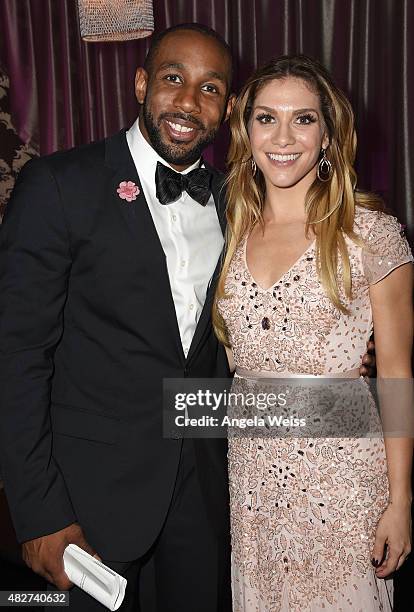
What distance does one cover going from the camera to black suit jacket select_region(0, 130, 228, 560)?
1713 mm

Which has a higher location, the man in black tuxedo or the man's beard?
the man's beard

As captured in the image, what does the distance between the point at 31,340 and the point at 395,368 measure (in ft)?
2.85

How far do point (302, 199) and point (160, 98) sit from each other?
46 cm

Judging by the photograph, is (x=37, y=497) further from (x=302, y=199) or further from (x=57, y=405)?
(x=302, y=199)

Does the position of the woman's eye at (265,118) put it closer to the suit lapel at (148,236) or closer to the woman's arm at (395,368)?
the suit lapel at (148,236)

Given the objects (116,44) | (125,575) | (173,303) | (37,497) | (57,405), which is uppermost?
(116,44)

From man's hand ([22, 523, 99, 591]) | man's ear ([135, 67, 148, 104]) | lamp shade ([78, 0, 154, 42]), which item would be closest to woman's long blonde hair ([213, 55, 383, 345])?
man's ear ([135, 67, 148, 104])

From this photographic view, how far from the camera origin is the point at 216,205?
207 cm

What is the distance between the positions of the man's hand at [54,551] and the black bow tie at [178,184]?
833 millimetres

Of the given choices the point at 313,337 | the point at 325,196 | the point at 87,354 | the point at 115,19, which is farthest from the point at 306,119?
the point at 115,19

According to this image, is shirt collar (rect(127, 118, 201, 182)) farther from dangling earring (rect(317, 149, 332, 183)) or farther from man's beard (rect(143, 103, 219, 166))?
dangling earring (rect(317, 149, 332, 183))

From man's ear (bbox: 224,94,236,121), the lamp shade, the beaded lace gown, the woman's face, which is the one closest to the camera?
the beaded lace gown

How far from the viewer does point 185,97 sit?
6.30 feet

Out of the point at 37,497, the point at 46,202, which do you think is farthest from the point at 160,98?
the point at 37,497
